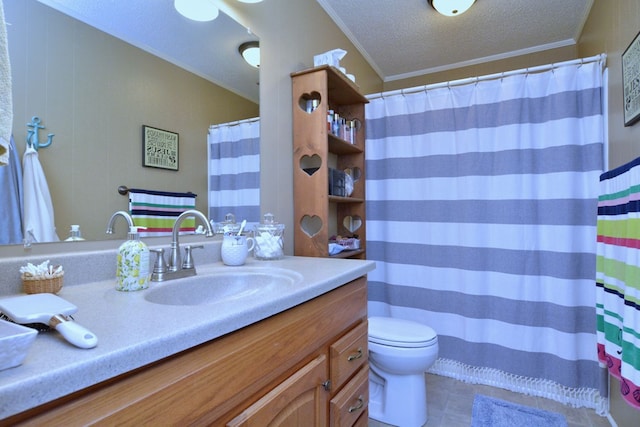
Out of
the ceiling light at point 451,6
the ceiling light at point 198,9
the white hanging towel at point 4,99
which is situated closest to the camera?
the white hanging towel at point 4,99

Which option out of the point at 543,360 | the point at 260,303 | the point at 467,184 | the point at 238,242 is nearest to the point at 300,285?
the point at 260,303

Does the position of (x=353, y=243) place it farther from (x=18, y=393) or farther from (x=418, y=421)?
(x=18, y=393)

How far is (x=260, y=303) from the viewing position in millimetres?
709

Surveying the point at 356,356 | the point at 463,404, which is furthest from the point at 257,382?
the point at 463,404

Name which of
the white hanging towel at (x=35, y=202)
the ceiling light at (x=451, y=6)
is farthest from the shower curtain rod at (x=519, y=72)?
the white hanging towel at (x=35, y=202)

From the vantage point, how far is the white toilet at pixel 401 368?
5.25 feet

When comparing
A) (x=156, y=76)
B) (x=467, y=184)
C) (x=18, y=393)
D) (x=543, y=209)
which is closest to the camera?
(x=18, y=393)

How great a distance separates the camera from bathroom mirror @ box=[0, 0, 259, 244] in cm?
84

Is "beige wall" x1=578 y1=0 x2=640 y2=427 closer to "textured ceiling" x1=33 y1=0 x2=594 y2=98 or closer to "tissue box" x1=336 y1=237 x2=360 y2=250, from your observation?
"textured ceiling" x1=33 y1=0 x2=594 y2=98

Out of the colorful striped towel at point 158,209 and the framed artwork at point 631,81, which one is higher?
the framed artwork at point 631,81

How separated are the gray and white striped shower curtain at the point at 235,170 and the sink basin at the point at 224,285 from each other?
0.35m

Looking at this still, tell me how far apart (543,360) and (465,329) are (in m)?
0.43

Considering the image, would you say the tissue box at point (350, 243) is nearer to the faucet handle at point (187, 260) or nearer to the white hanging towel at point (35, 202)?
the faucet handle at point (187, 260)

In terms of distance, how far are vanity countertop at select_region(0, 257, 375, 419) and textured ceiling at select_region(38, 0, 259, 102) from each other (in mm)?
779
